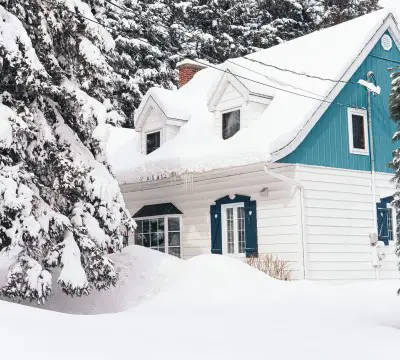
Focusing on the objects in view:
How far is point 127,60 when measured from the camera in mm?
35156

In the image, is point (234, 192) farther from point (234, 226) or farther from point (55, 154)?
point (55, 154)

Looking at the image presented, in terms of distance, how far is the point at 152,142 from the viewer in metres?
21.1

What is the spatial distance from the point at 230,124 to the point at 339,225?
4.45 m

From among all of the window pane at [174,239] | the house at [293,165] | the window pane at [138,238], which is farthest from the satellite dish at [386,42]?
the window pane at [138,238]

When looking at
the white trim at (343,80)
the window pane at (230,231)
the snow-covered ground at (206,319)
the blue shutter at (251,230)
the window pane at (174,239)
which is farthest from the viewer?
the window pane at (174,239)

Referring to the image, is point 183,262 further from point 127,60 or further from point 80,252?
point 127,60

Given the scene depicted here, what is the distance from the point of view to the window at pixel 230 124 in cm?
1809

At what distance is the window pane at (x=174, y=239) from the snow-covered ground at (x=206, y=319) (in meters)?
4.08

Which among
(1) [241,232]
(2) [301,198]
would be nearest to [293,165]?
(2) [301,198]

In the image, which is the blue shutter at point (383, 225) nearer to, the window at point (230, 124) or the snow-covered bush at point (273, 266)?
the snow-covered bush at point (273, 266)

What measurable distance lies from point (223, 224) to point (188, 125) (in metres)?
4.29

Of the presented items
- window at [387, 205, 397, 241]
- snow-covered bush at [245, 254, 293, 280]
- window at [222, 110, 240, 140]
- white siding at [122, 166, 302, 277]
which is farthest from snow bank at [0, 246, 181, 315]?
window at [387, 205, 397, 241]

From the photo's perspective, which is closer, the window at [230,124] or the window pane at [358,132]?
the window pane at [358,132]

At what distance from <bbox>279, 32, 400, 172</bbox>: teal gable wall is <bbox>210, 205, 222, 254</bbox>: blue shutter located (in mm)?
3199
